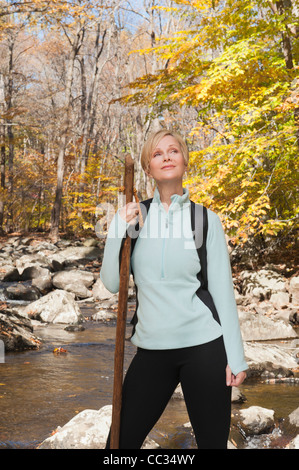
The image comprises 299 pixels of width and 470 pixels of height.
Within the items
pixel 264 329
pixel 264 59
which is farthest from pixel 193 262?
pixel 264 59

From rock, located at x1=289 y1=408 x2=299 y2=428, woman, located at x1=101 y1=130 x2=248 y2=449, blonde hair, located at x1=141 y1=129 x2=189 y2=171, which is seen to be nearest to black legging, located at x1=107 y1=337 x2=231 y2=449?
woman, located at x1=101 y1=130 x2=248 y2=449

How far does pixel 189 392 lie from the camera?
6.25 feet

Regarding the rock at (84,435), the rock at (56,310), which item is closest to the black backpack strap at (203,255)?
the rock at (84,435)

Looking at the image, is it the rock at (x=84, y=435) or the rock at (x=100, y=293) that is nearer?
the rock at (x=84, y=435)

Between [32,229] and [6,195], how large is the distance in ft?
17.2

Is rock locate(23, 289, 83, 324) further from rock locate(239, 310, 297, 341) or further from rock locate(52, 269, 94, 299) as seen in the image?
rock locate(239, 310, 297, 341)

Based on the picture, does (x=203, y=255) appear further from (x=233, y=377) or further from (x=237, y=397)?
(x=237, y=397)

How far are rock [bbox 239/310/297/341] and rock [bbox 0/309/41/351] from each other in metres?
3.70

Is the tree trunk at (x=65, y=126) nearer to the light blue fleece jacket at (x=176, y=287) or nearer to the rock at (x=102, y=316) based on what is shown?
the rock at (x=102, y=316)

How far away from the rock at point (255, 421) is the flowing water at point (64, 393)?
51 cm

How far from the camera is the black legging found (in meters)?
1.88

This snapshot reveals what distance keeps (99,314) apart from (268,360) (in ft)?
15.4

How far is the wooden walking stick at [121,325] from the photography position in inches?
72.9

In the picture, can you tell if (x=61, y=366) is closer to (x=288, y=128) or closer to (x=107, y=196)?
(x=288, y=128)
